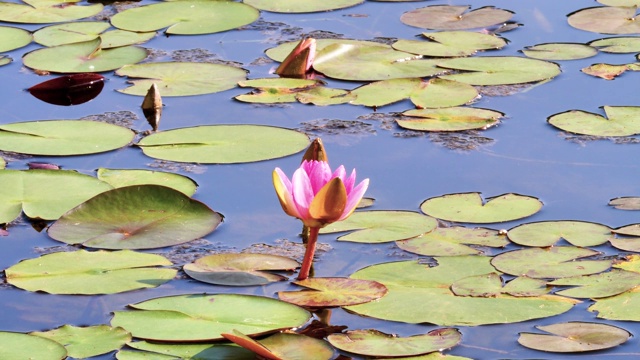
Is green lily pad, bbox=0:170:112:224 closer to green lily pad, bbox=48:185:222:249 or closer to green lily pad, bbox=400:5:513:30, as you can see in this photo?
green lily pad, bbox=48:185:222:249

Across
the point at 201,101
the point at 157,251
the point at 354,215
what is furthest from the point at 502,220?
the point at 201,101

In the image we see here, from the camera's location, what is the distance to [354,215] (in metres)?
3.44

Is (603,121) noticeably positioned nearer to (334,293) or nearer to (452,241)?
(452,241)

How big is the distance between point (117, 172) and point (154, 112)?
0.71 metres

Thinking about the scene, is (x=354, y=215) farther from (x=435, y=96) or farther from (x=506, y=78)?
(x=506, y=78)

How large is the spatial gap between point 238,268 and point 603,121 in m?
1.89

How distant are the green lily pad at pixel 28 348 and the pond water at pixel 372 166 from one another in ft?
0.48

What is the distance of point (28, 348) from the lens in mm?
2596

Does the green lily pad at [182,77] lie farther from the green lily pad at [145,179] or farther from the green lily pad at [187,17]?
the green lily pad at [145,179]

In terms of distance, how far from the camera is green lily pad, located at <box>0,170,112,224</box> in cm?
346

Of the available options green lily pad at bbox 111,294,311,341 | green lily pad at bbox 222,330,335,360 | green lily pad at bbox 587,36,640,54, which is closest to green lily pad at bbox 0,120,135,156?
green lily pad at bbox 111,294,311,341

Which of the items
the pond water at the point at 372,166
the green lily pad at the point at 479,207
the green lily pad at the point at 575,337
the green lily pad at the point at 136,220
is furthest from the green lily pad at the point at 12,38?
the green lily pad at the point at 575,337

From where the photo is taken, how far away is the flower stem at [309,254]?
2963mm

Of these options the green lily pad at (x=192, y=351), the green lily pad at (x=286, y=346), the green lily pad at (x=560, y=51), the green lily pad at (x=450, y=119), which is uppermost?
the green lily pad at (x=560, y=51)
